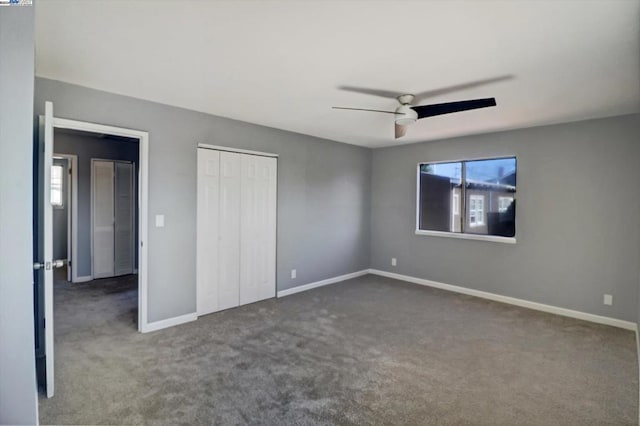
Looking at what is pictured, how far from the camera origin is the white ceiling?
188 cm

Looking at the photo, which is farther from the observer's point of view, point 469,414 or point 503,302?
point 503,302

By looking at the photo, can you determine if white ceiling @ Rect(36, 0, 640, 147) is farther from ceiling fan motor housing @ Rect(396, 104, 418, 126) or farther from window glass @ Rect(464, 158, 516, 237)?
window glass @ Rect(464, 158, 516, 237)

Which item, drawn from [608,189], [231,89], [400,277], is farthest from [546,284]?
[231,89]

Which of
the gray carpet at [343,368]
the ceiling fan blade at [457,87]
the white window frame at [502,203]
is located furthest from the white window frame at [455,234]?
the ceiling fan blade at [457,87]

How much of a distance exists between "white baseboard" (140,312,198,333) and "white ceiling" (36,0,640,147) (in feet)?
7.85

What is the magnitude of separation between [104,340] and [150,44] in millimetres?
2777

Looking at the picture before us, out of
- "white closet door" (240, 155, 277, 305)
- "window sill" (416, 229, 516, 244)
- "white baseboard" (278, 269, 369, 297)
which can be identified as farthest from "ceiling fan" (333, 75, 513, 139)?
"white baseboard" (278, 269, 369, 297)

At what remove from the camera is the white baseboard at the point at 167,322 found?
3.51m

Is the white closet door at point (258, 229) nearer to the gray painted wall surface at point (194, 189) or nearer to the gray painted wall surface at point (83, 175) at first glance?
the gray painted wall surface at point (194, 189)

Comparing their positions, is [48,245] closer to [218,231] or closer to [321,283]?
[218,231]

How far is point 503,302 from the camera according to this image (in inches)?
185

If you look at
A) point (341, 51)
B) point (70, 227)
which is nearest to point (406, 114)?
point (341, 51)

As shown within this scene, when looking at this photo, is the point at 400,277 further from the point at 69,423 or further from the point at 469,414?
the point at 69,423

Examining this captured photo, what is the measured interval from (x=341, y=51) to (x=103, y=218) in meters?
5.41
